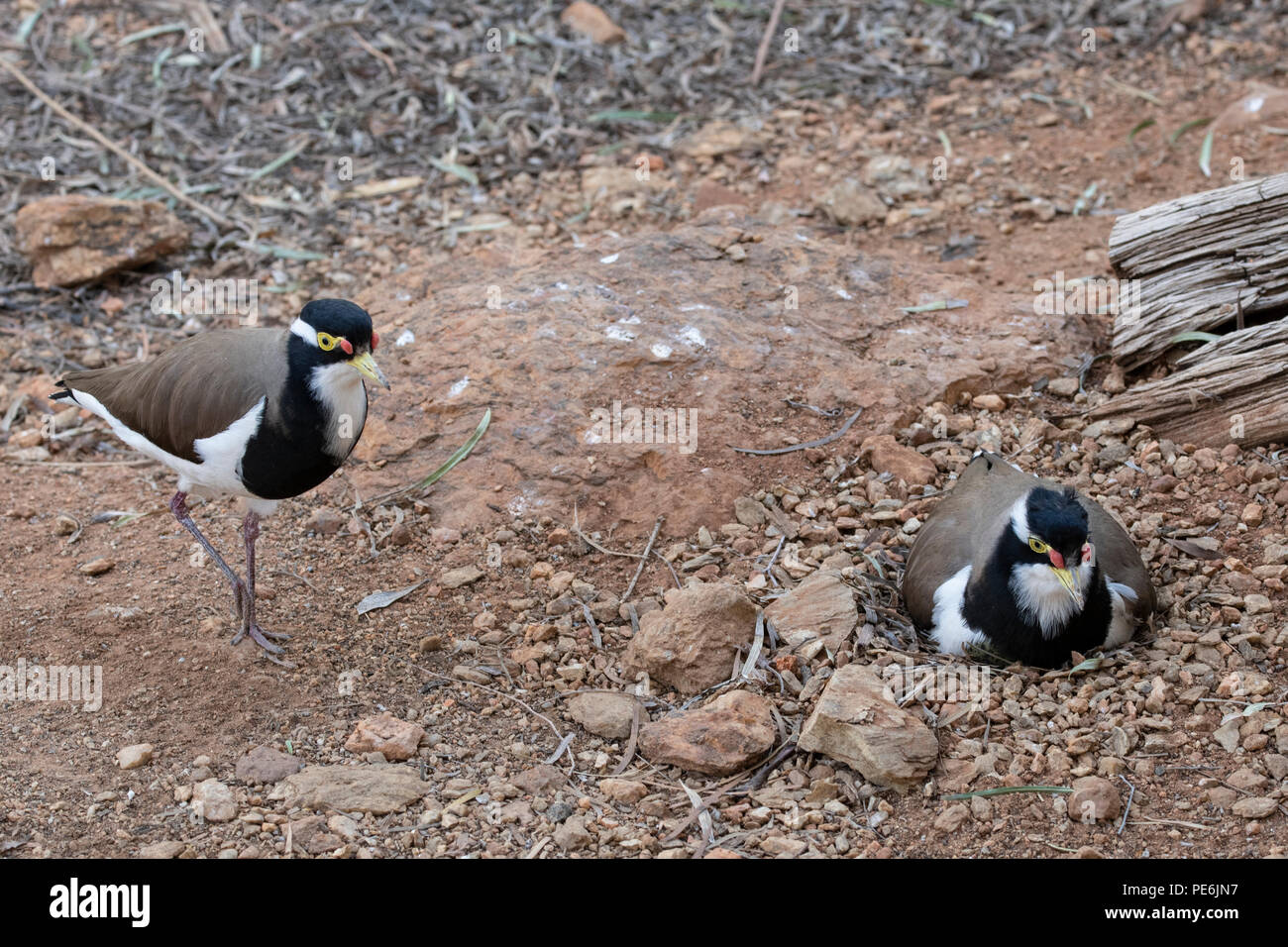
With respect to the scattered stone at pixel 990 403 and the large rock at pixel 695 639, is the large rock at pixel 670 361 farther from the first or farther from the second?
the large rock at pixel 695 639

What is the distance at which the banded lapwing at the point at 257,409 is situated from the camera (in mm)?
4824

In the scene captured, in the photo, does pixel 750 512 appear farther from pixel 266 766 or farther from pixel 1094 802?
pixel 266 766

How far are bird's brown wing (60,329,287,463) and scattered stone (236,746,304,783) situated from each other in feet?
4.41

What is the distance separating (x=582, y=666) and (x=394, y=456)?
1.82 meters

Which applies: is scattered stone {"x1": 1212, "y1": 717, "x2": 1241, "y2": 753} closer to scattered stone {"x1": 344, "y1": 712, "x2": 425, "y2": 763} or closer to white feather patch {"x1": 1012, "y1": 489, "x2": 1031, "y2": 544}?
white feather patch {"x1": 1012, "y1": 489, "x2": 1031, "y2": 544}

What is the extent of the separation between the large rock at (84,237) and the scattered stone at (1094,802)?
22.0ft

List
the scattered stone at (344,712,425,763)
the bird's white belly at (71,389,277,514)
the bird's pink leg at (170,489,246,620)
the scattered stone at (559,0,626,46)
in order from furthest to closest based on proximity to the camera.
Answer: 1. the scattered stone at (559,0,626,46)
2. the bird's pink leg at (170,489,246,620)
3. the bird's white belly at (71,389,277,514)
4. the scattered stone at (344,712,425,763)

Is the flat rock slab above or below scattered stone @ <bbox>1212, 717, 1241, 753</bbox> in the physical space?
below

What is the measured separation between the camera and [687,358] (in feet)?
20.7

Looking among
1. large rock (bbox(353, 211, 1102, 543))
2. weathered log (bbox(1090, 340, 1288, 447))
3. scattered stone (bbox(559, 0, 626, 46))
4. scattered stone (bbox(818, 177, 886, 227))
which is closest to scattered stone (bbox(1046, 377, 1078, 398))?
large rock (bbox(353, 211, 1102, 543))

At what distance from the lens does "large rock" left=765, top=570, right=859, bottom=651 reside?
16.2 ft

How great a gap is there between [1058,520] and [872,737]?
1140 mm

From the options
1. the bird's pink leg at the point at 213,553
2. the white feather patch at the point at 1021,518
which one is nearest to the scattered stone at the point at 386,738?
the bird's pink leg at the point at 213,553

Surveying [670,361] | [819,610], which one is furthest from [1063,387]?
[819,610]
